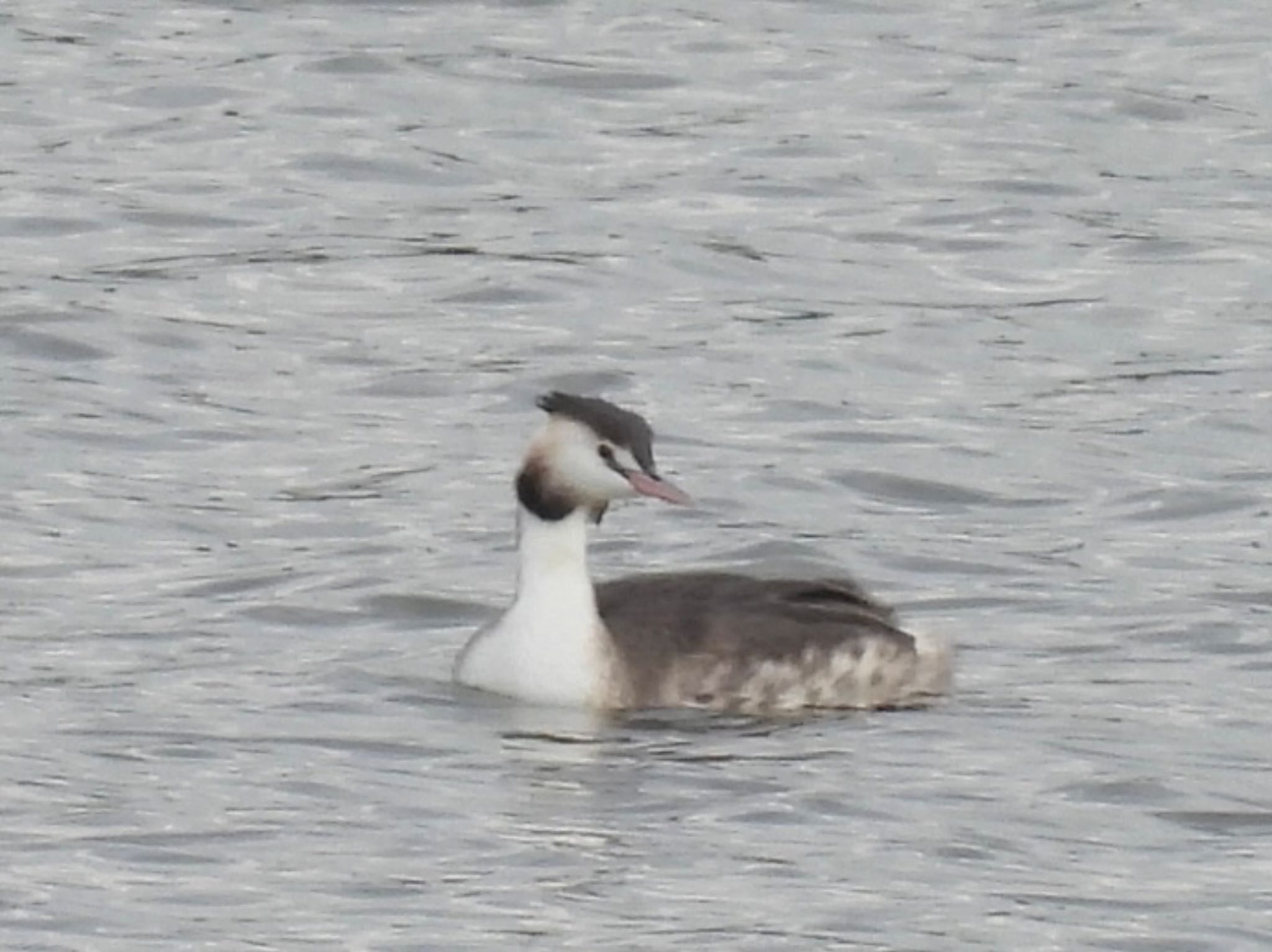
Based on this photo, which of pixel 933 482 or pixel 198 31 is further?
pixel 198 31

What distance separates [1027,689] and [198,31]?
999cm

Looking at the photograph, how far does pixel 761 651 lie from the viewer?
1359cm

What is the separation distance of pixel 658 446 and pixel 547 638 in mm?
2980

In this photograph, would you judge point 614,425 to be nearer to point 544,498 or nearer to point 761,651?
point 544,498

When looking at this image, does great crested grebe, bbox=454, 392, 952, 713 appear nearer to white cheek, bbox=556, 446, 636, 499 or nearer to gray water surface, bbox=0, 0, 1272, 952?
white cheek, bbox=556, 446, 636, 499

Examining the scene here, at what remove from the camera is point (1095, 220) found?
1953 cm

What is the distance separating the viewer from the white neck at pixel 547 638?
13.4 metres

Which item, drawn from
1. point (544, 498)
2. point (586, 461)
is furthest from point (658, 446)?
point (586, 461)

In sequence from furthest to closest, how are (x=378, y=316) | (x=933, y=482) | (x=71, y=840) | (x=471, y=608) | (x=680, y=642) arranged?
(x=378, y=316) < (x=933, y=482) < (x=471, y=608) < (x=680, y=642) < (x=71, y=840)

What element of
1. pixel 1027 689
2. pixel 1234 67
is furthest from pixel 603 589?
pixel 1234 67

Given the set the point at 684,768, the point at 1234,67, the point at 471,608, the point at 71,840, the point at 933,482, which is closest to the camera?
the point at 71,840

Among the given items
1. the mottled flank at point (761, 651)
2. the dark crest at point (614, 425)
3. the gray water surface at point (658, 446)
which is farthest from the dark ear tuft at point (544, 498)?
the gray water surface at point (658, 446)

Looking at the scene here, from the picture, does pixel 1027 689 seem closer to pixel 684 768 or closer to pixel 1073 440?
pixel 684 768

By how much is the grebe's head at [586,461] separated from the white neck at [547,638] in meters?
0.09
